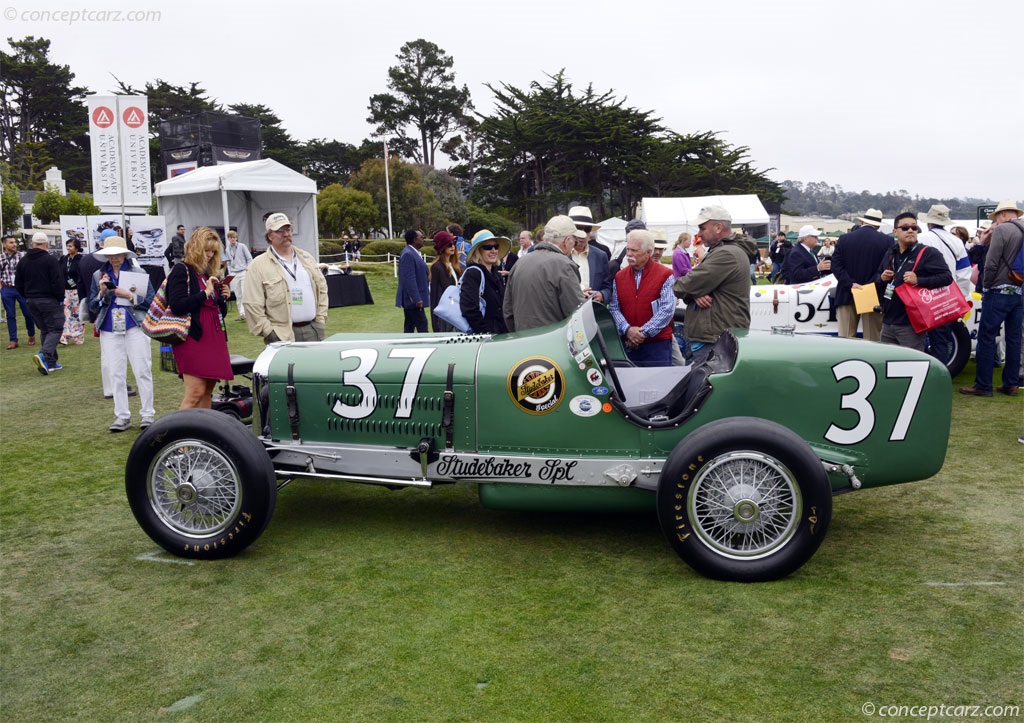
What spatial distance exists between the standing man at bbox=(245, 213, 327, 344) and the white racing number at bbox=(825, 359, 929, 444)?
13.1ft

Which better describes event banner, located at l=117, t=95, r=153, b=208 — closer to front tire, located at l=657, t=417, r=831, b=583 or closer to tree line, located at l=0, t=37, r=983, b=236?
front tire, located at l=657, t=417, r=831, b=583

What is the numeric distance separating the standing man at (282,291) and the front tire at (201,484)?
1.61 m

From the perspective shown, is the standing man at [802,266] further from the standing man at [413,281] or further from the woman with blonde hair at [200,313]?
the woman with blonde hair at [200,313]

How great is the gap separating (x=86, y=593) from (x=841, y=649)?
3.56 meters

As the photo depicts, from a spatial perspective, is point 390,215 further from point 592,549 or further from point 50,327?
point 592,549

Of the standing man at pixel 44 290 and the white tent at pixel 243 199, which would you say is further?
the white tent at pixel 243 199

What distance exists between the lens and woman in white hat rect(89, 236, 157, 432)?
727 centimetres

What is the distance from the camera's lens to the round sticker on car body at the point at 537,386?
14.1 ft

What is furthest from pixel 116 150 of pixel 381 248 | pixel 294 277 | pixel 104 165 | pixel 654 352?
pixel 381 248

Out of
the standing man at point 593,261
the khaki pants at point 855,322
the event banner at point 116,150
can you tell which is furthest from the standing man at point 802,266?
the event banner at point 116,150

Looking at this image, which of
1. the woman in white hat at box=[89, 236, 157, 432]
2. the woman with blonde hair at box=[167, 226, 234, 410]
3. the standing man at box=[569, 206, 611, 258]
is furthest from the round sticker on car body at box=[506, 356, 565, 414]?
the standing man at box=[569, 206, 611, 258]

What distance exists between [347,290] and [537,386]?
15.2m

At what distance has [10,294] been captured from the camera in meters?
13.9

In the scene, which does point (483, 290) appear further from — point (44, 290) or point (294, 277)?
point (44, 290)
